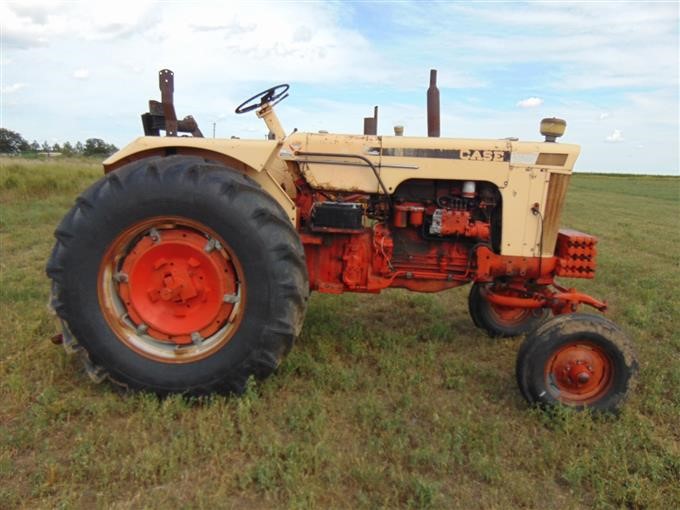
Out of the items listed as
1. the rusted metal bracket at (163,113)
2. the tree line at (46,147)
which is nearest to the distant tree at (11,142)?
the tree line at (46,147)

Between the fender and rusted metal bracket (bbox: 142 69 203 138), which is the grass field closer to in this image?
the fender

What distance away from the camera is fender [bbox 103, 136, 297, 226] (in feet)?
11.8

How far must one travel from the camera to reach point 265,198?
3373 millimetres

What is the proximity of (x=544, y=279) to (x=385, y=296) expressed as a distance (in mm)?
2273

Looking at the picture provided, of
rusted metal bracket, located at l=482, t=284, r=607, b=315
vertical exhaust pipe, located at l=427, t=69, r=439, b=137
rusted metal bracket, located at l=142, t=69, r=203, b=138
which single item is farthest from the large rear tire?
rusted metal bracket, located at l=482, t=284, r=607, b=315

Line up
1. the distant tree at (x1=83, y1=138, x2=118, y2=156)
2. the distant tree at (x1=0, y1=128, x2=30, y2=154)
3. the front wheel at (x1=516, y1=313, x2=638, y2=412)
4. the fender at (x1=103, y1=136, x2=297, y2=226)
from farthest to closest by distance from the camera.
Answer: the distant tree at (x1=0, y1=128, x2=30, y2=154) < the distant tree at (x1=83, y1=138, x2=118, y2=156) < the fender at (x1=103, y1=136, x2=297, y2=226) < the front wheel at (x1=516, y1=313, x2=638, y2=412)

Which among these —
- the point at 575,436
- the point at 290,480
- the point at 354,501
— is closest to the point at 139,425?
the point at 290,480

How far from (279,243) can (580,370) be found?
1946 mm

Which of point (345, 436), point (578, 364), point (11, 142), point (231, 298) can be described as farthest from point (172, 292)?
point (11, 142)

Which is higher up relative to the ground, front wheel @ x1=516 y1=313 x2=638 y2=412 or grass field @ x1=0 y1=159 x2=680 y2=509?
front wheel @ x1=516 y1=313 x2=638 y2=412

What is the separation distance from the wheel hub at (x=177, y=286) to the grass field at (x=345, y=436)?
17.7 inches

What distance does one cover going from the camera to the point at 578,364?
3.42 m

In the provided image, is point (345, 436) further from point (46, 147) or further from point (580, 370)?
point (46, 147)

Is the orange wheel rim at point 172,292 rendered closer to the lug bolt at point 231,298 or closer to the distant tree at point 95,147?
the lug bolt at point 231,298
